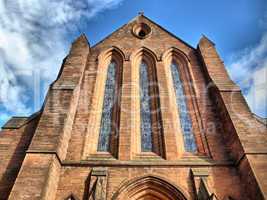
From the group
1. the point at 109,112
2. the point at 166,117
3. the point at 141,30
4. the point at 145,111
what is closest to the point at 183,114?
the point at 166,117

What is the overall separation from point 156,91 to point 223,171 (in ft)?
14.4

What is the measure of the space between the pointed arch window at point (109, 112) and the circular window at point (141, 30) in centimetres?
352

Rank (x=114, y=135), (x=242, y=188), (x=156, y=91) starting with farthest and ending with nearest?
(x=156, y=91), (x=114, y=135), (x=242, y=188)

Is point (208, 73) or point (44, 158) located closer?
point (44, 158)

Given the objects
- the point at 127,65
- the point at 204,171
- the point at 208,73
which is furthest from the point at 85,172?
the point at 208,73

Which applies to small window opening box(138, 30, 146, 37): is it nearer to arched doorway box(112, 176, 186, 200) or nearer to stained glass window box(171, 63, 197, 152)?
stained glass window box(171, 63, 197, 152)

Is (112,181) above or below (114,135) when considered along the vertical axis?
below

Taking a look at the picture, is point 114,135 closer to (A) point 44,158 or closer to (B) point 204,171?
(A) point 44,158

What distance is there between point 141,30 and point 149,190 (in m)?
10.1

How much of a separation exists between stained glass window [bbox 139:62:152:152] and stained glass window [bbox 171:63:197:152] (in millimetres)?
1363

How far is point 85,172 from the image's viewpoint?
7.27m

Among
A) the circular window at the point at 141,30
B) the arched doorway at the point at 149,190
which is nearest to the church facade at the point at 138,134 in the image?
the arched doorway at the point at 149,190

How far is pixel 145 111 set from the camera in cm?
954

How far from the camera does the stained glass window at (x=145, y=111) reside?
28.0 feet
